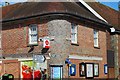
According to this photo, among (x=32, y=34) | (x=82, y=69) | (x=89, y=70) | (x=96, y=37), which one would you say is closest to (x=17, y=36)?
(x=32, y=34)

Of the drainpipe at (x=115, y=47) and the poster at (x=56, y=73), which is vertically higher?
the drainpipe at (x=115, y=47)

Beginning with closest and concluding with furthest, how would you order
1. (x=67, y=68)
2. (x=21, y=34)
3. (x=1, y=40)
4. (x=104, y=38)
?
1. (x=67, y=68)
2. (x=21, y=34)
3. (x=1, y=40)
4. (x=104, y=38)

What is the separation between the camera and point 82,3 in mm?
30047

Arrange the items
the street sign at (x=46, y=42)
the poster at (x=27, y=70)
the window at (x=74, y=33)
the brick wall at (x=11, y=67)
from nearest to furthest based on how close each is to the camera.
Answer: the street sign at (x=46, y=42) → the poster at (x=27, y=70) → the window at (x=74, y=33) → the brick wall at (x=11, y=67)

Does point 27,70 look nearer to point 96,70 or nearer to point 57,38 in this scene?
point 57,38

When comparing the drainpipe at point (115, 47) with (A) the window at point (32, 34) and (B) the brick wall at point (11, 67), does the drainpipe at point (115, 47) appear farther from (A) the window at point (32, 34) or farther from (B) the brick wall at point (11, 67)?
(B) the brick wall at point (11, 67)

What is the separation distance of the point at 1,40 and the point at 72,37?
22.3 ft

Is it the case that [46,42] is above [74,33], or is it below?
below

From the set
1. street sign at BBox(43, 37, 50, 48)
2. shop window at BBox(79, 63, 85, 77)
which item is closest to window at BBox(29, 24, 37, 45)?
street sign at BBox(43, 37, 50, 48)

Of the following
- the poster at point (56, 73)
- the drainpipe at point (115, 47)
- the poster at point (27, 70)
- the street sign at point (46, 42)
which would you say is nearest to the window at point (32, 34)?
the street sign at point (46, 42)

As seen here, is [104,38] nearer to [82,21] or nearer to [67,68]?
[82,21]

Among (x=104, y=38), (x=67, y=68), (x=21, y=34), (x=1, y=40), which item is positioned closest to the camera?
(x=67, y=68)

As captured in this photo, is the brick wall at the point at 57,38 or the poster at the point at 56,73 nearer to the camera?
the poster at the point at 56,73

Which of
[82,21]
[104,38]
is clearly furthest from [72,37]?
[104,38]
